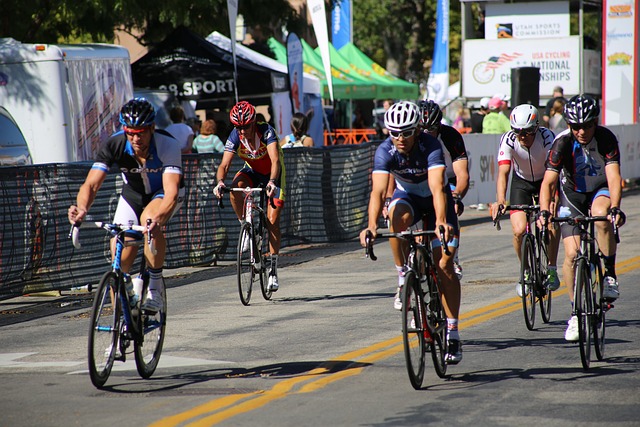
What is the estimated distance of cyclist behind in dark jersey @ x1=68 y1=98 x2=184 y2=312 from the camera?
7.97m

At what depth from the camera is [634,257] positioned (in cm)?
1488

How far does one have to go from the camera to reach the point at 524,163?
10859 millimetres

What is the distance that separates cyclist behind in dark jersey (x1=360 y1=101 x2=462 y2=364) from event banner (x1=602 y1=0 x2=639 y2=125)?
82.4 ft

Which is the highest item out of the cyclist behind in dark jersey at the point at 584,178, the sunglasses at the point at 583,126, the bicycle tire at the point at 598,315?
the sunglasses at the point at 583,126

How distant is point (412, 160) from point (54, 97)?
10.6m

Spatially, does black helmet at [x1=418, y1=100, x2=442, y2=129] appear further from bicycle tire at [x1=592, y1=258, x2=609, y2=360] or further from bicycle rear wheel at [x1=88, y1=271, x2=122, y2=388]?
bicycle rear wheel at [x1=88, y1=271, x2=122, y2=388]

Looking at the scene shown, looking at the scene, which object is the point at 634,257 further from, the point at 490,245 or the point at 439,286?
the point at 439,286

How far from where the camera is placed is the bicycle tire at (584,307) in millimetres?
7805

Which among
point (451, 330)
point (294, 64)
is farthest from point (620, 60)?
point (451, 330)

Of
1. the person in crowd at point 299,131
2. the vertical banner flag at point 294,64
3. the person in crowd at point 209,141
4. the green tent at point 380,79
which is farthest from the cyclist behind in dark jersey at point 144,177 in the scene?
the green tent at point 380,79

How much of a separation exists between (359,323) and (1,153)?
308 inches

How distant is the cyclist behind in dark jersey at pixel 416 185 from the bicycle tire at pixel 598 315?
3.42ft

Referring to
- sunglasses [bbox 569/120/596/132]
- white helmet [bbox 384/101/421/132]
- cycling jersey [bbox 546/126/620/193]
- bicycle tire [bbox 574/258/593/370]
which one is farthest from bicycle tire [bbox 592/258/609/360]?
white helmet [bbox 384/101/421/132]

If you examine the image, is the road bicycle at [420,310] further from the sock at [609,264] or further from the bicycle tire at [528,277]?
the bicycle tire at [528,277]
